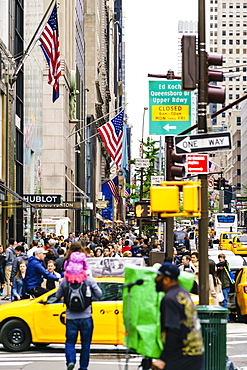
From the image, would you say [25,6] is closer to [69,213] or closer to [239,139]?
[69,213]

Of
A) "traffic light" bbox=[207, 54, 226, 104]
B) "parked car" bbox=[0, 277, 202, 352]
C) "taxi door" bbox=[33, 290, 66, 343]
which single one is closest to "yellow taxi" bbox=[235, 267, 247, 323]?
"parked car" bbox=[0, 277, 202, 352]

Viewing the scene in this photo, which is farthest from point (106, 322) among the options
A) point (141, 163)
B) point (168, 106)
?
point (141, 163)

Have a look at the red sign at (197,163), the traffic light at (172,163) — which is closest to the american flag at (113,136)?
the traffic light at (172,163)

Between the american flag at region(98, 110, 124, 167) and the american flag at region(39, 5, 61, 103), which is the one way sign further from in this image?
the american flag at region(98, 110, 124, 167)

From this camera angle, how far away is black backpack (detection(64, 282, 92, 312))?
10883 millimetres

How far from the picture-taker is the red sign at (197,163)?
12500 millimetres

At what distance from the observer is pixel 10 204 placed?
36375 millimetres

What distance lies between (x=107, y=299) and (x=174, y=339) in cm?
696

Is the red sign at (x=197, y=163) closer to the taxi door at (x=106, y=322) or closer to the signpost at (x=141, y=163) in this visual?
the taxi door at (x=106, y=322)

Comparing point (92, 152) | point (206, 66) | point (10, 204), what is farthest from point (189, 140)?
point (92, 152)

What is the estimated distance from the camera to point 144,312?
7.99m

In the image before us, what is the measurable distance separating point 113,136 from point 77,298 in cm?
3568

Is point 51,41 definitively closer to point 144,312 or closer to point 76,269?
point 76,269

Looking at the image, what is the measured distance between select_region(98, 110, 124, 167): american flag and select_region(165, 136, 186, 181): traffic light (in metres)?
24.1
